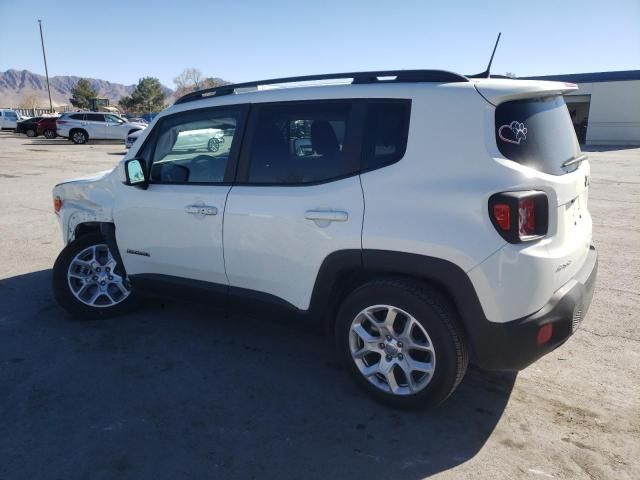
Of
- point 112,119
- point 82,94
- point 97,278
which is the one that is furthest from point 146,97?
point 97,278

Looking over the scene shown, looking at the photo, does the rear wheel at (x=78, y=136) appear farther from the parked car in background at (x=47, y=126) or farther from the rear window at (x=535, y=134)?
the rear window at (x=535, y=134)

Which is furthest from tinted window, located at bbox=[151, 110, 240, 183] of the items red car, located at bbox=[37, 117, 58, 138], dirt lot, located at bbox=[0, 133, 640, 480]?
red car, located at bbox=[37, 117, 58, 138]

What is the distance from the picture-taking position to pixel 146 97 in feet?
275

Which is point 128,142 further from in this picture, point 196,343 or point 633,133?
point 633,133

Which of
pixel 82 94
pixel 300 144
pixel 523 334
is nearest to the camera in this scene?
pixel 523 334

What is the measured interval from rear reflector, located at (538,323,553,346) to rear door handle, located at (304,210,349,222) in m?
1.19

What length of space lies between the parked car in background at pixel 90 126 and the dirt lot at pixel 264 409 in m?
27.0

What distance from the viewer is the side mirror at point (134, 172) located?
3.80 metres

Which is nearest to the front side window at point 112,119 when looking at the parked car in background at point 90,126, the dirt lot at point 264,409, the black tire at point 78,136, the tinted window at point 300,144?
the parked car in background at point 90,126

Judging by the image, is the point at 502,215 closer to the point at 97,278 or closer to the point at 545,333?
the point at 545,333

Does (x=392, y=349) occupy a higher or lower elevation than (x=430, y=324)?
lower

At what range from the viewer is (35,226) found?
7828 millimetres

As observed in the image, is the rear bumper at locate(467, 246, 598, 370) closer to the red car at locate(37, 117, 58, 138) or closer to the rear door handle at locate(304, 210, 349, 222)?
the rear door handle at locate(304, 210, 349, 222)

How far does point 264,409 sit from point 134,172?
201 centimetres
